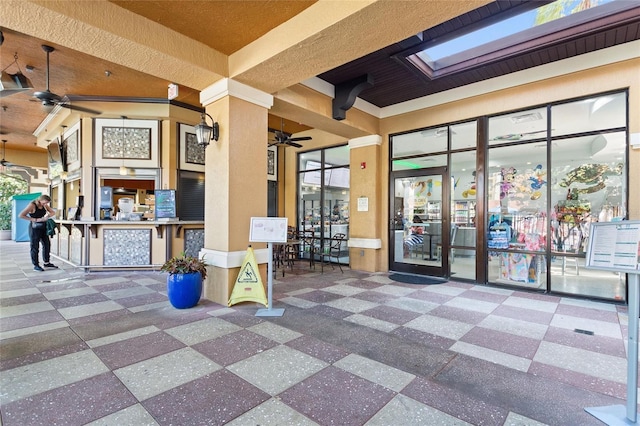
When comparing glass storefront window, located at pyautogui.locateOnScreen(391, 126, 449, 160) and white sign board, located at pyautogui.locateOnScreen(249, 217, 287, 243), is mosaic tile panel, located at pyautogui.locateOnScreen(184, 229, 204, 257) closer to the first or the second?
white sign board, located at pyautogui.locateOnScreen(249, 217, 287, 243)

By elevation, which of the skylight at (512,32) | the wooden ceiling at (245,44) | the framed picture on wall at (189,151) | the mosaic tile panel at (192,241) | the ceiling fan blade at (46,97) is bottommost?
the mosaic tile panel at (192,241)

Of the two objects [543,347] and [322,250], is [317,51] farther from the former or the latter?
[322,250]

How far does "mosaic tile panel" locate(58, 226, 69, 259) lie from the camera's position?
7562 mm

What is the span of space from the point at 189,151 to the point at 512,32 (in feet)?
21.0

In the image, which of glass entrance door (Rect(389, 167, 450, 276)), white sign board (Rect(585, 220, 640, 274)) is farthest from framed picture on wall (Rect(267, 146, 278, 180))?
white sign board (Rect(585, 220, 640, 274))

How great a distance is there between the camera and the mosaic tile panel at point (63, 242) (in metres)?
7.56

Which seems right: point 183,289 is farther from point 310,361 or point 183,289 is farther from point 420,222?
point 420,222

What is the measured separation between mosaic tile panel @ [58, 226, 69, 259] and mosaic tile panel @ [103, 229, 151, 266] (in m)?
1.90

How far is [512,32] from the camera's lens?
456cm

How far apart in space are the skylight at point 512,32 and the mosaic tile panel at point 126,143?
5.56 m

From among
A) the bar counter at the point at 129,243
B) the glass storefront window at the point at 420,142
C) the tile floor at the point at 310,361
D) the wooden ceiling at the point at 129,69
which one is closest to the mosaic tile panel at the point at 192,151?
the wooden ceiling at the point at 129,69

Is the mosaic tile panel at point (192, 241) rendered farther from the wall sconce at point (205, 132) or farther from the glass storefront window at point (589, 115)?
the glass storefront window at point (589, 115)

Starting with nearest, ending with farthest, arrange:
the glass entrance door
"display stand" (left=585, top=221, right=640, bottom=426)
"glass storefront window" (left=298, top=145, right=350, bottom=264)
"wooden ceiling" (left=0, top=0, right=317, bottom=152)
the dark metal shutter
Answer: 1. "display stand" (left=585, top=221, right=640, bottom=426)
2. "wooden ceiling" (left=0, top=0, right=317, bottom=152)
3. the glass entrance door
4. the dark metal shutter
5. "glass storefront window" (left=298, top=145, right=350, bottom=264)

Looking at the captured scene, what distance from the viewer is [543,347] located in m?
3.09
